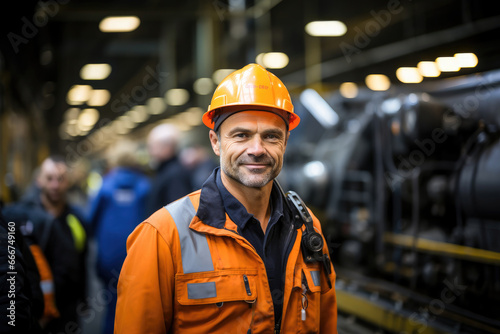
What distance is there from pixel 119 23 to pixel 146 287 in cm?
804

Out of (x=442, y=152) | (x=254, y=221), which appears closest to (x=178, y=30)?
(x=442, y=152)

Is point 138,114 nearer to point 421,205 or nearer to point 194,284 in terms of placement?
point 421,205

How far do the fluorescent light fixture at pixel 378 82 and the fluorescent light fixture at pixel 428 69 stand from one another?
3.56 ft

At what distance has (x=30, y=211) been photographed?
131 inches

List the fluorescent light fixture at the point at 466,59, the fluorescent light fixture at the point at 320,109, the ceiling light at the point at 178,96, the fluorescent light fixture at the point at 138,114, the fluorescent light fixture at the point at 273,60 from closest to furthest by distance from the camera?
1. the fluorescent light fixture at the point at 466,59
2. the fluorescent light fixture at the point at 320,109
3. the fluorescent light fixture at the point at 273,60
4. the ceiling light at the point at 178,96
5. the fluorescent light fixture at the point at 138,114

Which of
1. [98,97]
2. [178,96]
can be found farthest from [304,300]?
[98,97]

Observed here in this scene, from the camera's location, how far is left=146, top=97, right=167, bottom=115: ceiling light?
18.7m

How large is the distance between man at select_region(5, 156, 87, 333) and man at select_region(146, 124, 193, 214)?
785mm

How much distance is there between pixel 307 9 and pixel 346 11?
3.41 ft

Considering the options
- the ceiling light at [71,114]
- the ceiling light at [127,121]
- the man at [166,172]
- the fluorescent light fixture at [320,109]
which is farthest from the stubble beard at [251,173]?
the ceiling light at [127,121]

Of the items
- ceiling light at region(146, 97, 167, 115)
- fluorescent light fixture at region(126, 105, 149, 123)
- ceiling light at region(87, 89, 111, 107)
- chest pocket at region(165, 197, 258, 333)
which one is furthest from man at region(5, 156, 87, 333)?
fluorescent light fixture at region(126, 105, 149, 123)

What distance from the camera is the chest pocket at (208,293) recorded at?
68.4 inches

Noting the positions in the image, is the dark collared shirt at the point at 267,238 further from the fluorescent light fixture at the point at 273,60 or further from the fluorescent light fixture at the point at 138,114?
the fluorescent light fixture at the point at 138,114

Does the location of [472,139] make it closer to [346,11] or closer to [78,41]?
[346,11]
